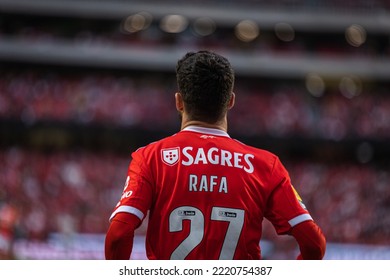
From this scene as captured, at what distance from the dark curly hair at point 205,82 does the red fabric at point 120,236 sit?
621mm

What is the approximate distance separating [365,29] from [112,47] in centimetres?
1281

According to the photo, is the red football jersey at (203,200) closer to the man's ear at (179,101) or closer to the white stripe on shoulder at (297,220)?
the white stripe on shoulder at (297,220)

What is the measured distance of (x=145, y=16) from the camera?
33719 millimetres

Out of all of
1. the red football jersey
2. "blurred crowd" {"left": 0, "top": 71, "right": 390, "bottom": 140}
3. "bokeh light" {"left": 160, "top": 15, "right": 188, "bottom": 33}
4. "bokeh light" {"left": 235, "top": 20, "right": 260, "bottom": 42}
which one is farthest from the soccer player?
"bokeh light" {"left": 235, "top": 20, "right": 260, "bottom": 42}

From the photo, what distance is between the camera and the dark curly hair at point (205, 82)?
318 cm

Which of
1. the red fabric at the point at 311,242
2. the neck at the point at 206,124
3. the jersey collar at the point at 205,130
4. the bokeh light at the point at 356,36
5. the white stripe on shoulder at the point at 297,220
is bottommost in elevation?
the red fabric at the point at 311,242

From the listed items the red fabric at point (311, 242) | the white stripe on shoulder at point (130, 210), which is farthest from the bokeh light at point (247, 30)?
the white stripe on shoulder at point (130, 210)

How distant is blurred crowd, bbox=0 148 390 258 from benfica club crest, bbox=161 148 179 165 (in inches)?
491

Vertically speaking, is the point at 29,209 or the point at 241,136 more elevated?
A: the point at 241,136

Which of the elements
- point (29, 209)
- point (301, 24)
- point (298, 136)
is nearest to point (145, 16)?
point (301, 24)

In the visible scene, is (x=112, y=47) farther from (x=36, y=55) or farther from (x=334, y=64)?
(x=334, y=64)

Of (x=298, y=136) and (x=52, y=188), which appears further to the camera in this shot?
(x=298, y=136)

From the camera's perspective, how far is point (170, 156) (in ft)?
10.4

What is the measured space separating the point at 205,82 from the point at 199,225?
0.66 m
